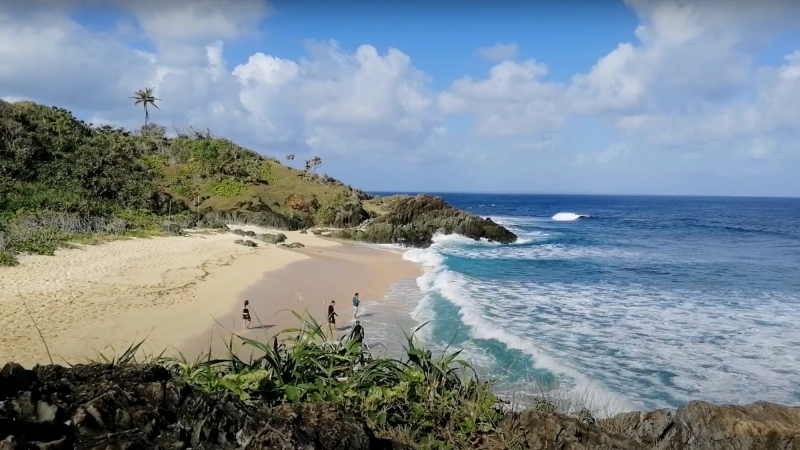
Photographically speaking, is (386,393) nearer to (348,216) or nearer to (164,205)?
(164,205)

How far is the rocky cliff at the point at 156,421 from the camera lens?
8.15 feet

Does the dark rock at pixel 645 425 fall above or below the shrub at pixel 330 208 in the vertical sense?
below

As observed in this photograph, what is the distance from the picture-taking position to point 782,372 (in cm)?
1146

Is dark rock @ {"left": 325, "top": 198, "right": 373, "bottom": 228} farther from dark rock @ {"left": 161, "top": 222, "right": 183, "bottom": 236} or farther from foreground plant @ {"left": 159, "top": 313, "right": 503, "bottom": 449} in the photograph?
foreground plant @ {"left": 159, "top": 313, "right": 503, "bottom": 449}

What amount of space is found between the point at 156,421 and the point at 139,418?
0.28 feet

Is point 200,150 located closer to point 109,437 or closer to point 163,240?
point 163,240

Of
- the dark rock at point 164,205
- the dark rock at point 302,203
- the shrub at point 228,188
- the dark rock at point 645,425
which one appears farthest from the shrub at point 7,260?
the dark rock at point 302,203

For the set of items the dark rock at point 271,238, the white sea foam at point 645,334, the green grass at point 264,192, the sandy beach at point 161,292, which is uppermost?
the green grass at point 264,192

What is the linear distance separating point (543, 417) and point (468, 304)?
13924 millimetres

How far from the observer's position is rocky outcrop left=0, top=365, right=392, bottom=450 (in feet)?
8.09

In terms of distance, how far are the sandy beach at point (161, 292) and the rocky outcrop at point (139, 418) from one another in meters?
4.77

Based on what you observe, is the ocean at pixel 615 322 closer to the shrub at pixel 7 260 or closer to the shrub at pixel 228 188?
the shrub at pixel 7 260

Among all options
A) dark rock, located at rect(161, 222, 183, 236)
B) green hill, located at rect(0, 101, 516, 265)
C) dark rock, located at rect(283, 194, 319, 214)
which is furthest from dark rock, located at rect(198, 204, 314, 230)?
dark rock, located at rect(161, 222, 183, 236)

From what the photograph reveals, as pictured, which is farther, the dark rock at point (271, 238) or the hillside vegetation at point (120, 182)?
the dark rock at point (271, 238)
